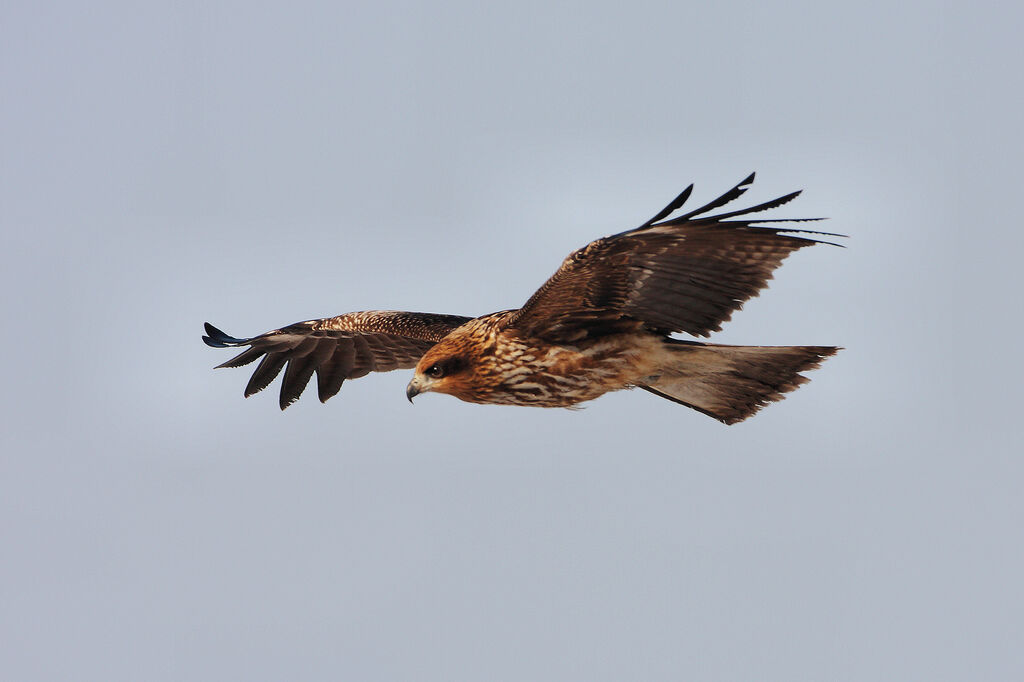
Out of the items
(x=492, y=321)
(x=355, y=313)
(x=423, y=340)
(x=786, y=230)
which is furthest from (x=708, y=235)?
(x=355, y=313)

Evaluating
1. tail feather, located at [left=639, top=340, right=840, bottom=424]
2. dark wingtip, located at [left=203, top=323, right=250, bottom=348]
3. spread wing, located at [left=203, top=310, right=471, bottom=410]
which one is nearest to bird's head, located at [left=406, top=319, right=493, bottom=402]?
tail feather, located at [left=639, top=340, right=840, bottom=424]

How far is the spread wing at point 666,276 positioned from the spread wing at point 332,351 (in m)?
2.39

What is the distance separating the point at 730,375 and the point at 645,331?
3.20 feet

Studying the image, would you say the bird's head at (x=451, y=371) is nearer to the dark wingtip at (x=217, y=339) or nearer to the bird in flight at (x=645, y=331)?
the bird in flight at (x=645, y=331)

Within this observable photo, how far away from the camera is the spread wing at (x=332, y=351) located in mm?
11570

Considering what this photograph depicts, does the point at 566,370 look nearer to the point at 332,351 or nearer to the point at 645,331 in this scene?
the point at 645,331

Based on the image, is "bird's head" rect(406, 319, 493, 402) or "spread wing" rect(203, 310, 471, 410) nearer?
"bird's head" rect(406, 319, 493, 402)

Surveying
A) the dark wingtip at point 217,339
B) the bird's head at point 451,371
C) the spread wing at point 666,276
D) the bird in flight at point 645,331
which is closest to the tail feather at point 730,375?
the bird in flight at point 645,331

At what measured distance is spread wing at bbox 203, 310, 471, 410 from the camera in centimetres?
1157

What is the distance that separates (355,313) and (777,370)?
402 centimetres

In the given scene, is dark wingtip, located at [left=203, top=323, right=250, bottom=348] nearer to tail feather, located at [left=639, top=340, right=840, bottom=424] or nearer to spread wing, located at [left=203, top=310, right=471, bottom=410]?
spread wing, located at [left=203, top=310, right=471, bottom=410]

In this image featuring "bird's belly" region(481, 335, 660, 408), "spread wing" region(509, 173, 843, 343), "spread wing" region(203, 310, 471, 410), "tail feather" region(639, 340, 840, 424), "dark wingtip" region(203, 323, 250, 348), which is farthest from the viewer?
"spread wing" region(203, 310, 471, 410)

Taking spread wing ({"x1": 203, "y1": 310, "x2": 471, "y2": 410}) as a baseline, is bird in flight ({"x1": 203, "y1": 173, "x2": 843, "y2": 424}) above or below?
below

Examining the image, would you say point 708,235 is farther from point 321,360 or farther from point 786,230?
point 321,360
